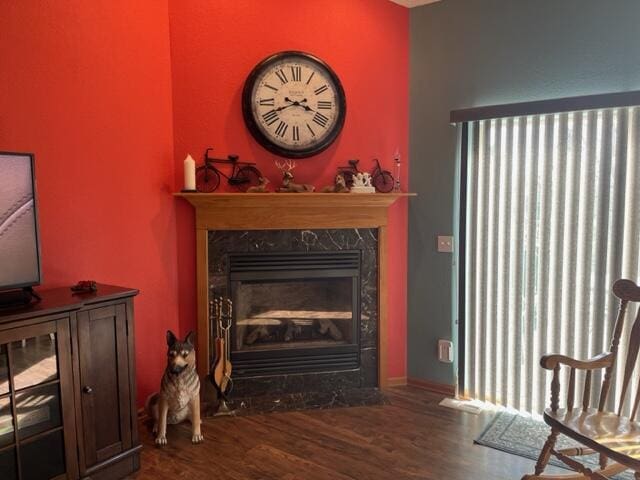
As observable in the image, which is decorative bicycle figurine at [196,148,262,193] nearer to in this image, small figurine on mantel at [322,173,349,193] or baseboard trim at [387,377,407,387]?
small figurine on mantel at [322,173,349,193]

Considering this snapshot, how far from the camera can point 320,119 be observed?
3.16 meters

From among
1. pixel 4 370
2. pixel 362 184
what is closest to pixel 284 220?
pixel 362 184

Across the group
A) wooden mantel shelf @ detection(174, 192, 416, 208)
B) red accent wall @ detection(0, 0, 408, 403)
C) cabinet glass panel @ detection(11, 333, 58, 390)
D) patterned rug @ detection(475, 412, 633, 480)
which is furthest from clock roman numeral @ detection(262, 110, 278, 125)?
patterned rug @ detection(475, 412, 633, 480)

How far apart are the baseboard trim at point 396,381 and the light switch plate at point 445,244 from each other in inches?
39.7

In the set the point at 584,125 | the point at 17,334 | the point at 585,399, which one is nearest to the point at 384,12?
the point at 584,125

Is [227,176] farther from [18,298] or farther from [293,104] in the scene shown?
[18,298]

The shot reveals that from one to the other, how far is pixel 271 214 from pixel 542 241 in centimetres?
170

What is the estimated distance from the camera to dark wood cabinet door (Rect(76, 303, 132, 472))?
2.16 metres

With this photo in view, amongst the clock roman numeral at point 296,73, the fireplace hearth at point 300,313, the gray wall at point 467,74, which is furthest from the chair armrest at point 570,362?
the clock roman numeral at point 296,73

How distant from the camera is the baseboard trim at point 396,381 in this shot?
346 centimetres

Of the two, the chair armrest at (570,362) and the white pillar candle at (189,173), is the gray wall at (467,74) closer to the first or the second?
the chair armrest at (570,362)

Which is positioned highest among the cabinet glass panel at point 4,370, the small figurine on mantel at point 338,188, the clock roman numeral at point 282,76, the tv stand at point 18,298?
the clock roman numeral at point 282,76

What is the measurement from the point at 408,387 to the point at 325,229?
133cm

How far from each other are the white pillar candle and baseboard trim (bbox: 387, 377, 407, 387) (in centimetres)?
196
